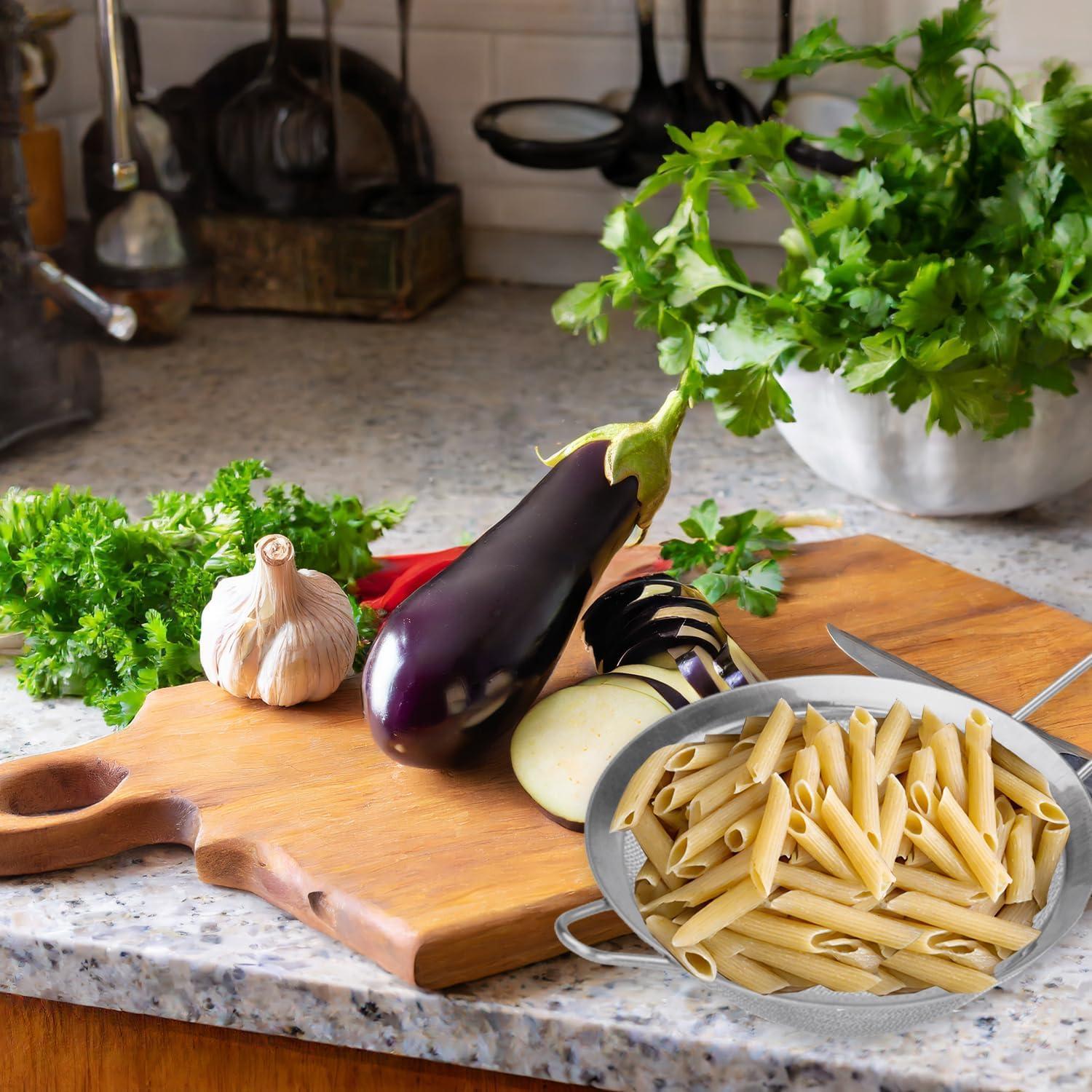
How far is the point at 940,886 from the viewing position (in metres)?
0.62

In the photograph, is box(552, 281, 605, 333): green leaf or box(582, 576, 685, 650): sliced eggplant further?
box(552, 281, 605, 333): green leaf

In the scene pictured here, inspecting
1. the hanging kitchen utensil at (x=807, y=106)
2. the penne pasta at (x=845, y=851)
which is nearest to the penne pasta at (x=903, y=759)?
the penne pasta at (x=845, y=851)

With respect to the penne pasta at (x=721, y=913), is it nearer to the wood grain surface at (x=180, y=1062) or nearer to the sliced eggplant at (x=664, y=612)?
the wood grain surface at (x=180, y=1062)

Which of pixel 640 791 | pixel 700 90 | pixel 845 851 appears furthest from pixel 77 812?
pixel 700 90

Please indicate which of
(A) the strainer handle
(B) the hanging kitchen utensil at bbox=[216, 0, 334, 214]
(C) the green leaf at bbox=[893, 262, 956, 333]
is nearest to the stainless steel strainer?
(A) the strainer handle

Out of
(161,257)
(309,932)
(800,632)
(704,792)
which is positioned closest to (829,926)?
(704,792)

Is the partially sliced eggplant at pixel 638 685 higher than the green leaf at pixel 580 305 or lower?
lower

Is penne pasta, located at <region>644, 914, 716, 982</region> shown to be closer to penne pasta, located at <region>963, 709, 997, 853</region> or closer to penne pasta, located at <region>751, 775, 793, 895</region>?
penne pasta, located at <region>751, 775, 793, 895</region>

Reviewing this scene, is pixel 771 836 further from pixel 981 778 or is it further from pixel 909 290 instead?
pixel 909 290

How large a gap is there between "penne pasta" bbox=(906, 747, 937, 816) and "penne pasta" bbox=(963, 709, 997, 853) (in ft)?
0.06

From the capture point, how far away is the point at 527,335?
1850 millimetres

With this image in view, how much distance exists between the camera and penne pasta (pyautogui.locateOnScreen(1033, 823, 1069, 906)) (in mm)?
643

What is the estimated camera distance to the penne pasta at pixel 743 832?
0.65 metres

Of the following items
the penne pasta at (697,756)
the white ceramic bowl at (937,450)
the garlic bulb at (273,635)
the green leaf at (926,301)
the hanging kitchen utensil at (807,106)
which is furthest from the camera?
the hanging kitchen utensil at (807,106)
